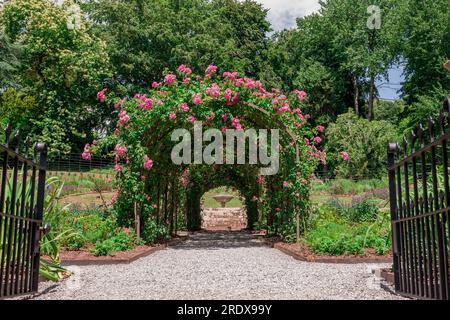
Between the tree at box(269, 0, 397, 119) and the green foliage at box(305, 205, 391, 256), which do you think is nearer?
the green foliage at box(305, 205, 391, 256)

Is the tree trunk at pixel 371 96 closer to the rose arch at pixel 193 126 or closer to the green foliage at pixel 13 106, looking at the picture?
the green foliage at pixel 13 106

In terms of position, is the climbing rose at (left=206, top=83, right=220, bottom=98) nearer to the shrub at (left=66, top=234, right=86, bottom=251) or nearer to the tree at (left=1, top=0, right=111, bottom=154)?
the shrub at (left=66, top=234, right=86, bottom=251)

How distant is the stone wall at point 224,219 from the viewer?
21.4m

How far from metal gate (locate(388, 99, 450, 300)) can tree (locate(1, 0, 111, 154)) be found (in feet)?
86.7

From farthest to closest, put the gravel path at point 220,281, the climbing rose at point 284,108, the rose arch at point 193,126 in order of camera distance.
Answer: the climbing rose at point 284,108
the rose arch at point 193,126
the gravel path at point 220,281

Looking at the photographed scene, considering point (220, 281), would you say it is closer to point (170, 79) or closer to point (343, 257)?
point (343, 257)

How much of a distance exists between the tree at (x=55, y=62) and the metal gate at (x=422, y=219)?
26.4 meters

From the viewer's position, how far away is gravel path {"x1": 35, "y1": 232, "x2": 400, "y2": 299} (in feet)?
13.2

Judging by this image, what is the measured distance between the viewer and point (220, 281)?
4.95 m

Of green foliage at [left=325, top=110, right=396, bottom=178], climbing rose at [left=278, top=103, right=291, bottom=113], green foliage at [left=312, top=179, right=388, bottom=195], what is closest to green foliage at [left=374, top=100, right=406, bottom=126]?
green foliage at [left=325, top=110, right=396, bottom=178]

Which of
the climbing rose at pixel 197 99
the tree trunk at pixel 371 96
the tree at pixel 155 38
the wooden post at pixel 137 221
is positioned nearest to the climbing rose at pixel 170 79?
the climbing rose at pixel 197 99

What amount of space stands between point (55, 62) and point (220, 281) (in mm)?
28697

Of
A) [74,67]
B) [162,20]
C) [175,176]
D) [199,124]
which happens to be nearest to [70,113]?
[74,67]

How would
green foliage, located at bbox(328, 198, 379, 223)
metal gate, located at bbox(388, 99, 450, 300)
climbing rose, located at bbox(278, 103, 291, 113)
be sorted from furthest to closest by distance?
green foliage, located at bbox(328, 198, 379, 223) < climbing rose, located at bbox(278, 103, 291, 113) < metal gate, located at bbox(388, 99, 450, 300)
